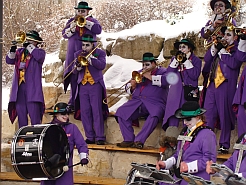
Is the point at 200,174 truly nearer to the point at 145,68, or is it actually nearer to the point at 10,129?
the point at 145,68

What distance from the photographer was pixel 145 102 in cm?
835

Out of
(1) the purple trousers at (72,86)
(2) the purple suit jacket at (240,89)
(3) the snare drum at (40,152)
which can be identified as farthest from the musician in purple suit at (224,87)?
(1) the purple trousers at (72,86)

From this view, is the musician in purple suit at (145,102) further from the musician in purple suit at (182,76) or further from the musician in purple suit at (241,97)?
the musician in purple suit at (241,97)

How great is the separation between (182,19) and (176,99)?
3.21m

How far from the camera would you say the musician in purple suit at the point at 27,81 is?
8.66 metres

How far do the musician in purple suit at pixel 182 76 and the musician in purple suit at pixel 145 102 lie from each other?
257mm

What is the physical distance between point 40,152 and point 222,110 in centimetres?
244

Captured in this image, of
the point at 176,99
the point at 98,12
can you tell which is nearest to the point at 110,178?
the point at 176,99

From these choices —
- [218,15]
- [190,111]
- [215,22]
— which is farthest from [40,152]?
[218,15]

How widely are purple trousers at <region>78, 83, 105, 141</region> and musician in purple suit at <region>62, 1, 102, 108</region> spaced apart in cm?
38

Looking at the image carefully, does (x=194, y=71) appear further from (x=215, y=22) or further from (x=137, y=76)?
(x=137, y=76)

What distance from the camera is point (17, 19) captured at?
12.6 metres

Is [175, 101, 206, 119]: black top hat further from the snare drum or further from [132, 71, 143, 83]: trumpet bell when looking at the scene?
[132, 71, 143, 83]: trumpet bell

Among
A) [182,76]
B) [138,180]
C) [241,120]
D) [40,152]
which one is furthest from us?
[182,76]
